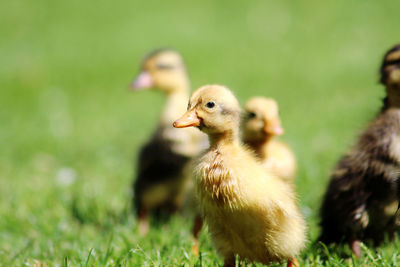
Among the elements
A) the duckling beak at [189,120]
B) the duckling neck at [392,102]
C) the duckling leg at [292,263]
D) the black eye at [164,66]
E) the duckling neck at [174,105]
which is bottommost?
the duckling leg at [292,263]

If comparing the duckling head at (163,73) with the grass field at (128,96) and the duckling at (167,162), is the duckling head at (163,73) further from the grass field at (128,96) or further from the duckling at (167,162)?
the grass field at (128,96)

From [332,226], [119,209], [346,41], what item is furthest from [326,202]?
[346,41]

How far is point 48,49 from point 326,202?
28.0ft

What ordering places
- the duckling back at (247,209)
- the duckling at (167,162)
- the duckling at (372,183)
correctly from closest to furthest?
1. the duckling back at (247,209)
2. the duckling at (372,183)
3. the duckling at (167,162)

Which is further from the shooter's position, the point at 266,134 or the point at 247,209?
the point at 266,134

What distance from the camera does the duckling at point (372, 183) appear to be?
266 centimetres

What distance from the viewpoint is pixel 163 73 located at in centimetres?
422

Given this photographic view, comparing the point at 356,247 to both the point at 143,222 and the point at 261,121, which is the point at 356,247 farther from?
the point at 143,222

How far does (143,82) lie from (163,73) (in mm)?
220

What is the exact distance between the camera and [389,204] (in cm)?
270

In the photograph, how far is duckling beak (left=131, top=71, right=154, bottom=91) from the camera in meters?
4.29

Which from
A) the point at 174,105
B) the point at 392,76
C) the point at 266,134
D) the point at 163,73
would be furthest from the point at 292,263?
the point at 163,73

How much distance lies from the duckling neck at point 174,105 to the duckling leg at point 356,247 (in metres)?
1.72

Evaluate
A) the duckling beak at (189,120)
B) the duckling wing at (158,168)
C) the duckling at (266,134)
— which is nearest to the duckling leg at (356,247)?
the duckling at (266,134)
